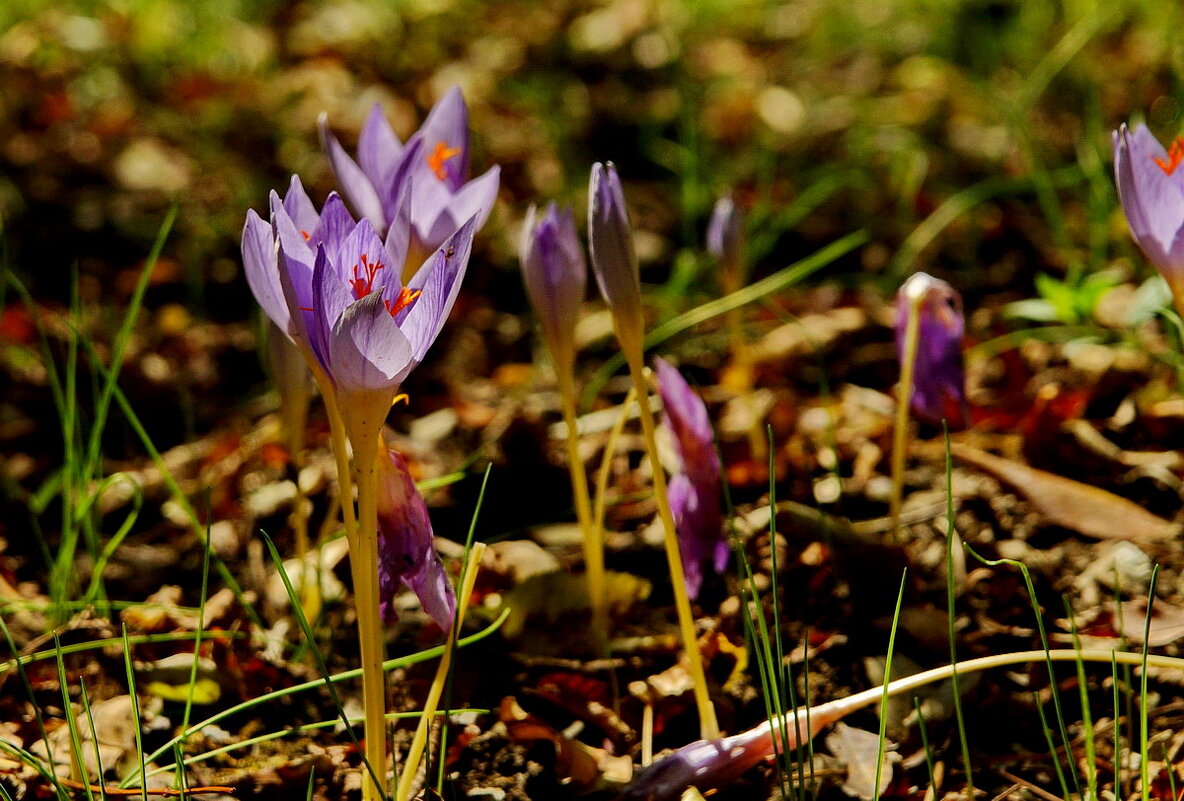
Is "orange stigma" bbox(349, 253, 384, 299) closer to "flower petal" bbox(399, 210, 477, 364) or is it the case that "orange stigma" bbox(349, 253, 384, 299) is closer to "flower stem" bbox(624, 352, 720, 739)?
"flower petal" bbox(399, 210, 477, 364)

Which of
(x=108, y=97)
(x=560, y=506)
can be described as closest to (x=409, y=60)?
(x=108, y=97)

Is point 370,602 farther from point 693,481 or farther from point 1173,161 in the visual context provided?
point 1173,161

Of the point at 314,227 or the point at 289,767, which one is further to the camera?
the point at 289,767

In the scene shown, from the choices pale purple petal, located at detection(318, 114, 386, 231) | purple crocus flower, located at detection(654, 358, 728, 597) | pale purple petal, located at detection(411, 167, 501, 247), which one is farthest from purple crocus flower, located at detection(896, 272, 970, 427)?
pale purple petal, located at detection(318, 114, 386, 231)

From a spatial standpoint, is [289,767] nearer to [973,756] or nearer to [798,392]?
[973,756]

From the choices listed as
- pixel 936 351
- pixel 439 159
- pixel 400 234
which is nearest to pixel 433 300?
pixel 400 234

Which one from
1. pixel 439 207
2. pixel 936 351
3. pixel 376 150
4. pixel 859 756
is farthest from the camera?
pixel 936 351

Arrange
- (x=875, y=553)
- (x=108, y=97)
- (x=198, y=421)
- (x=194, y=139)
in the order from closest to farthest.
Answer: (x=875, y=553), (x=198, y=421), (x=194, y=139), (x=108, y=97)
